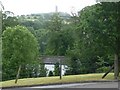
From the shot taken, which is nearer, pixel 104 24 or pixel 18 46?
pixel 104 24

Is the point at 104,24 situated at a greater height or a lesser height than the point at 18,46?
greater

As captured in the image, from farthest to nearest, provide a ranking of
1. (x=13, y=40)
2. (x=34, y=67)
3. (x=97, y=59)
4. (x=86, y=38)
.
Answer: (x=13, y=40) < (x=97, y=59) < (x=34, y=67) < (x=86, y=38)

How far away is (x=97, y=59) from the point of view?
30.5 ft

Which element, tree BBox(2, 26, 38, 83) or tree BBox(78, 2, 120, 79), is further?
tree BBox(2, 26, 38, 83)

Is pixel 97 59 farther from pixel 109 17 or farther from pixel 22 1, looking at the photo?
pixel 22 1

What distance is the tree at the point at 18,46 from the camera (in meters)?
10.7

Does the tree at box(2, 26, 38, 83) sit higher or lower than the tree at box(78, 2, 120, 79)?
lower

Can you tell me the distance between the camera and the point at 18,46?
10758 millimetres

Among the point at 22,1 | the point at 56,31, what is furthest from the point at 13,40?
the point at 22,1

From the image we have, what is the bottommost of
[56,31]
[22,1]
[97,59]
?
[97,59]

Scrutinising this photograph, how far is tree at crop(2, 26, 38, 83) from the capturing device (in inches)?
423

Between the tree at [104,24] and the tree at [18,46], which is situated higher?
the tree at [104,24]

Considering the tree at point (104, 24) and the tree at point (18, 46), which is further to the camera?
the tree at point (18, 46)

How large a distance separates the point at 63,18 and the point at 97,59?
172 inches
